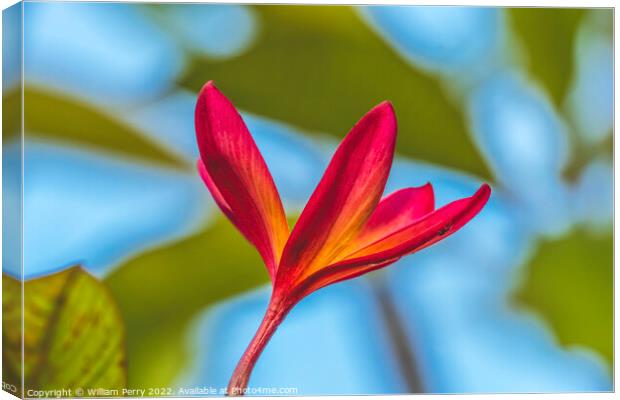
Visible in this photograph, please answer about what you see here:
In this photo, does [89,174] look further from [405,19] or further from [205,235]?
[405,19]

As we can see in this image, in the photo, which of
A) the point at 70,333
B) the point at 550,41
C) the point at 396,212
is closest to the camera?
the point at 70,333

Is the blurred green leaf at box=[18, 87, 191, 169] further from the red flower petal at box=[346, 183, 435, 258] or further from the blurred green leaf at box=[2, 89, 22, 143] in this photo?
the red flower petal at box=[346, 183, 435, 258]

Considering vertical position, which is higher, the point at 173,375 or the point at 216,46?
the point at 216,46

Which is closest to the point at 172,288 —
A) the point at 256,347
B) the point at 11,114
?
the point at 256,347

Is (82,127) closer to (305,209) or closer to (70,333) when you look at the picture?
(70,333)

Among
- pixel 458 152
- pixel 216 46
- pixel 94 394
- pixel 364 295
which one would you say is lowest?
pixel 94 394

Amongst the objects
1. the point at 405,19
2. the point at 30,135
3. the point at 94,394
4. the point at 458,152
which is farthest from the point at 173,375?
the point at 405,19

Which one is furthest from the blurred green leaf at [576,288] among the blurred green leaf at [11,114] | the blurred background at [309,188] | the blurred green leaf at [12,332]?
the blurred green leaf at [11,114]

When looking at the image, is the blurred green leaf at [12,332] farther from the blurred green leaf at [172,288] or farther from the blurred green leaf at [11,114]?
the blurred green leaf at [11,114]
